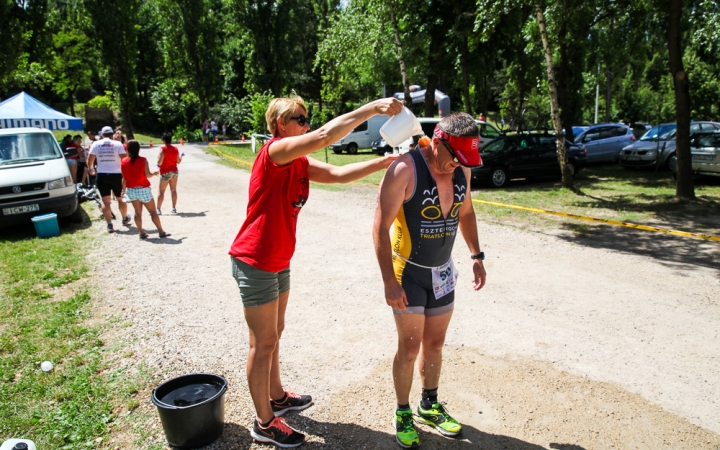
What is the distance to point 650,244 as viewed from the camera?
27.6 ft

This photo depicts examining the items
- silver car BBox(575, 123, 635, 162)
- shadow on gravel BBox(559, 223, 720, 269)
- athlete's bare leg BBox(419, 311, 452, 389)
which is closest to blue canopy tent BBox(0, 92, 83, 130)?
shadow on gravel BBox(559, 223, 720, 269)

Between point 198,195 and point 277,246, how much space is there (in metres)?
11.6

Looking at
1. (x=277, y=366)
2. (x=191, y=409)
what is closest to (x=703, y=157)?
(x=277, y=366)

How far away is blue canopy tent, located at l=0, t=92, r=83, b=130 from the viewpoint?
57.2 ft

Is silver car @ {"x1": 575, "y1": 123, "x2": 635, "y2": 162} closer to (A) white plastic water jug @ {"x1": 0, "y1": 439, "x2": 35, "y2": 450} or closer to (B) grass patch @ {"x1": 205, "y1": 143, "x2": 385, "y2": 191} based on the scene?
(B) grass patch @ {"x1": 205, "y1": 143, "x2": 385, "y2": 191}

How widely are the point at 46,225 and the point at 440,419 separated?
349 inches

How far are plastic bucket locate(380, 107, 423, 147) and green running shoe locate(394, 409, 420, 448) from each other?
65.7 inches

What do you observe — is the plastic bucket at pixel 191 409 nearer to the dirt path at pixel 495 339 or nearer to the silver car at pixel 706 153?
the dirt path at pixel 495 339

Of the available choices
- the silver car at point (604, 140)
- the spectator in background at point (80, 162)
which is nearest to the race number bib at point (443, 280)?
the spectator in background at point (80, 162)

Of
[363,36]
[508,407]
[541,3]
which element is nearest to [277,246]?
[508,407]

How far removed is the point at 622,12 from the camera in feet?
51.6

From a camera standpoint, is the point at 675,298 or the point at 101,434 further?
the point at 675,298

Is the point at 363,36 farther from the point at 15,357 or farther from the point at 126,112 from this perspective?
the point at 126,112

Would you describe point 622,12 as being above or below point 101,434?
above
